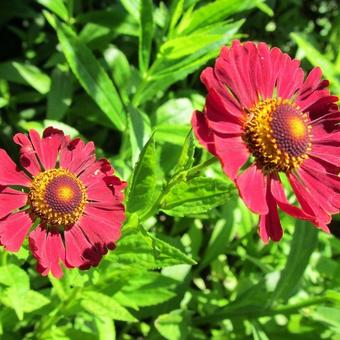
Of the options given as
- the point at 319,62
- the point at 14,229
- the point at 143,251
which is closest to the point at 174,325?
the point at 143,251

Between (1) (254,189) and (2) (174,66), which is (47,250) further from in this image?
(2) (174,66)

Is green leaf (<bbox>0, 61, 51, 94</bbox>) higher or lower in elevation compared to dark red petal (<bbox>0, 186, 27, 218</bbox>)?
higher

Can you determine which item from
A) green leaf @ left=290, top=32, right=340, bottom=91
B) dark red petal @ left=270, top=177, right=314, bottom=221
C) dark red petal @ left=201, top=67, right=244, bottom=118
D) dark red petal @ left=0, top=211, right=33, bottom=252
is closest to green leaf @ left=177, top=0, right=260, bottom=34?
green leaf @ left=290, top=32, right=340, bottom=91

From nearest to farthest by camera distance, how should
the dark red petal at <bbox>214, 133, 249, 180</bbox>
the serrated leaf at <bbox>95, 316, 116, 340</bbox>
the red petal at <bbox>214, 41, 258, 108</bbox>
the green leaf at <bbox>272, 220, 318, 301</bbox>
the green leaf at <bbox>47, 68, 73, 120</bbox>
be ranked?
the dark red petal at <bbox>214, 133, 249, 180</bbox>, the red petal at <bbox>214, 41, 258, 108</bbox>, the serrated leaf at <bbox>95, 316, 116, 340</bbox>, the green leaf at <bbox>272, 220, 318, 301</bbox>, the green leaf at <bbox>47, 68, 73, 120</bbox>

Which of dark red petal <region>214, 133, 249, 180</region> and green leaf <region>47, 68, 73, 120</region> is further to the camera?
green leaf <region>47, 68, 73, 120</region>

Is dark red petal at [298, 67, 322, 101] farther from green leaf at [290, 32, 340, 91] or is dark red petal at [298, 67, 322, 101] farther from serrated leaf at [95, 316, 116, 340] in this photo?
serrated leaf at [95, 316, 116, 340]

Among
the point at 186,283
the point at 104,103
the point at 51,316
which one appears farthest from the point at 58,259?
the point at 186,283
